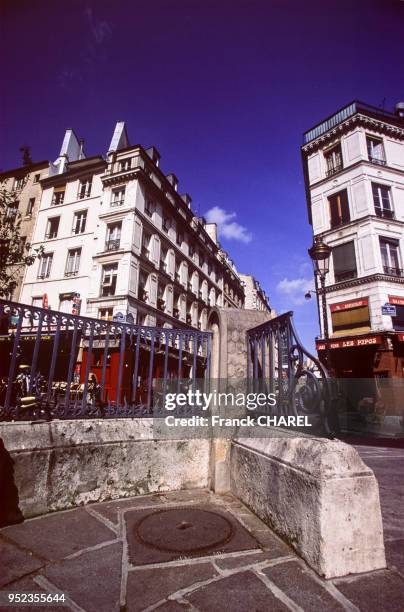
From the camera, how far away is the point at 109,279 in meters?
21.6

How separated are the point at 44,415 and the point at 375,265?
20.3 meters

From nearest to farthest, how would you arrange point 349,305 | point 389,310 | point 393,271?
point 389,310, point 393,271, point 349,305

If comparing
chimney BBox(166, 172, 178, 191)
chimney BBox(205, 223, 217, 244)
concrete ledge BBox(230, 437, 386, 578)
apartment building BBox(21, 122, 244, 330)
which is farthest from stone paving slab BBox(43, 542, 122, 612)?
chimney BBox(205, 223, 217, 244)

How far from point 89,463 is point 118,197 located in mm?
23553

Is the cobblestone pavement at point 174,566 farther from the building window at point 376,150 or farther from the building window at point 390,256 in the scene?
the building window at point 376,150

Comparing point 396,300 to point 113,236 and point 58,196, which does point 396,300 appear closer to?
point 113,236

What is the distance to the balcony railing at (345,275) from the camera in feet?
65.8

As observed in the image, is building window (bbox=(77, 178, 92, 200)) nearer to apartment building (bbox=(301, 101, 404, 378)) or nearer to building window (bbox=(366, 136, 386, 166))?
apartment building (bbox=(301, 101, 404, 378))

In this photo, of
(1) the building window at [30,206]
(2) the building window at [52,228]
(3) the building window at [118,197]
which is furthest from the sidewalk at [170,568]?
(1) the building window at [30,206]

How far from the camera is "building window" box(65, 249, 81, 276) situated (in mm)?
22750

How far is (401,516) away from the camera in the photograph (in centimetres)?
317

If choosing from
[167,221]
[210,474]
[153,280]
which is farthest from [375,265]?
[210,474]

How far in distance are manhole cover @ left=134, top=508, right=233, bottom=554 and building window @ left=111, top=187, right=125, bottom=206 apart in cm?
2332

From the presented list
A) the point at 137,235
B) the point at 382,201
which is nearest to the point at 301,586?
the point at 137,235
